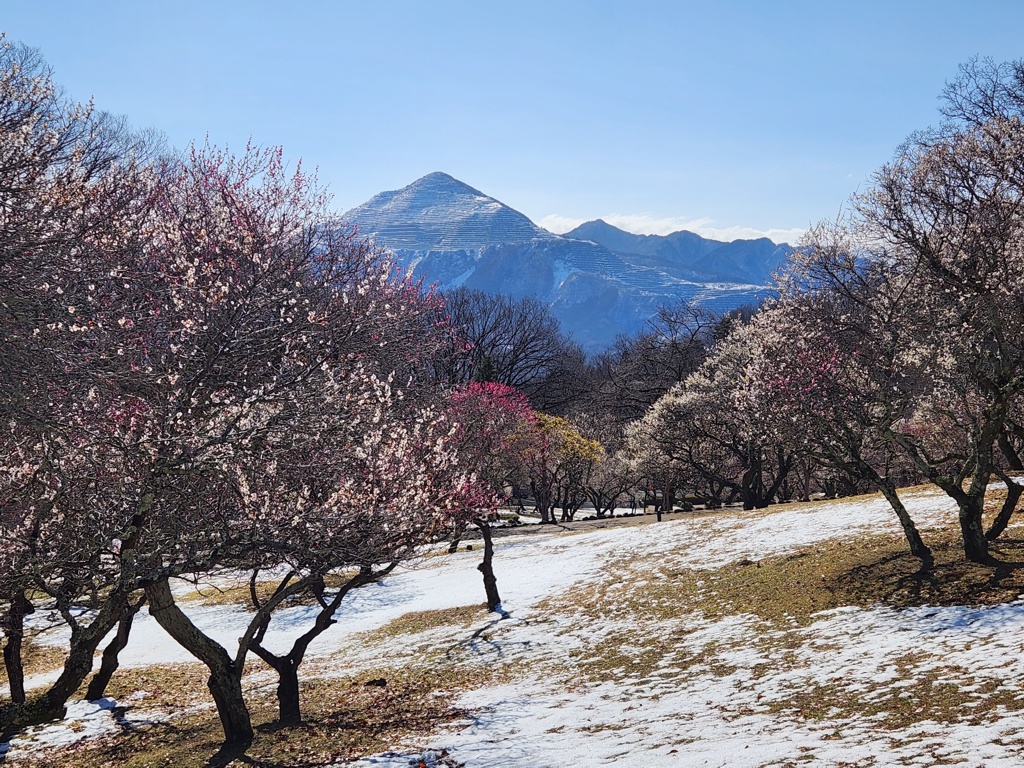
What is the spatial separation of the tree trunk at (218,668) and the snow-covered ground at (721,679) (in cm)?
264

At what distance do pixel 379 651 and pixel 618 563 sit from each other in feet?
28.3

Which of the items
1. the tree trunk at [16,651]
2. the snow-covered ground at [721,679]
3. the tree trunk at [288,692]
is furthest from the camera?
the tree trunk at [16,651]

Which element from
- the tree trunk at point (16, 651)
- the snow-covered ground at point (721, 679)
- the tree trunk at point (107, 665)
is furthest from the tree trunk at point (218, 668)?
the tree trunk at point (107, 665)

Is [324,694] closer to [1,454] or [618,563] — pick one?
[1,454]

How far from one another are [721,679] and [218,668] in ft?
27.8

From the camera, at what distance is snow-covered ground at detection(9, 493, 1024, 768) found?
854 centimetres

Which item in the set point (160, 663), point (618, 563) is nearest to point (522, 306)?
point (618, 563)

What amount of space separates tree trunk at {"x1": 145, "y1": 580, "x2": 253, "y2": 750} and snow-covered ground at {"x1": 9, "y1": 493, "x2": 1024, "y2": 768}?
264 cm

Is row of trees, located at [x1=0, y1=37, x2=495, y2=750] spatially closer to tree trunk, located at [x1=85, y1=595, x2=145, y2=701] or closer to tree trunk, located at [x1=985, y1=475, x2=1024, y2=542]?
tree trunk, located at [x1=85, y1=595, x2=145, y2=701]

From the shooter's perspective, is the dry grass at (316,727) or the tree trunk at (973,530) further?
the tree trunk at (973,530)

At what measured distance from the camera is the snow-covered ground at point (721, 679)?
28.0 feet

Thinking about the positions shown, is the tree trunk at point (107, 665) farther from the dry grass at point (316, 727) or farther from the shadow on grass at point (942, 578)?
the shadow on grass at point (942, 578)

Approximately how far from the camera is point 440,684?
15680 mm

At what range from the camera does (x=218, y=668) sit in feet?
37.7
